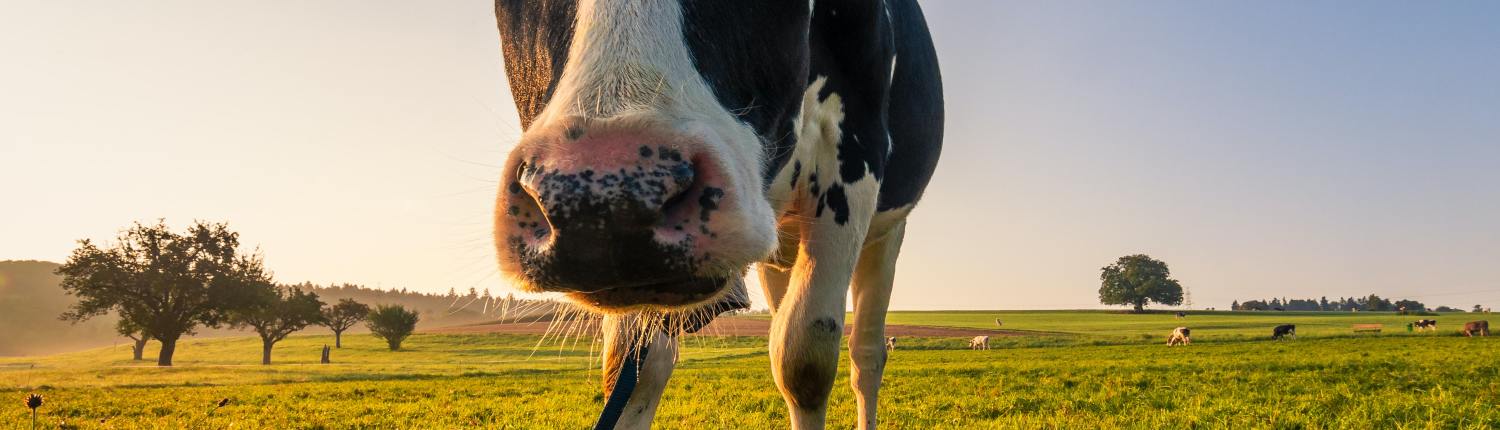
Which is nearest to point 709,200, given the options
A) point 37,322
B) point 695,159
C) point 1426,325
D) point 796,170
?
point 695,159

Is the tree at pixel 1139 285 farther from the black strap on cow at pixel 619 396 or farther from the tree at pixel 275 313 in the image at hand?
the black strap on cow at pixel 619 396

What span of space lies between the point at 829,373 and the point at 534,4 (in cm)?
184

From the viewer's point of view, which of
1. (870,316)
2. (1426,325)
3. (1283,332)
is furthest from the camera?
(1426,325)

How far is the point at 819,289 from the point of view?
3.07m

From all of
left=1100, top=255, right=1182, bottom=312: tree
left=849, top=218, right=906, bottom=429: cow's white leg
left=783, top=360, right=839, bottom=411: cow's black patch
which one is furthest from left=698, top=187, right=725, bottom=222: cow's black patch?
left=1100, top=255, right=1182, bottom=312: tree

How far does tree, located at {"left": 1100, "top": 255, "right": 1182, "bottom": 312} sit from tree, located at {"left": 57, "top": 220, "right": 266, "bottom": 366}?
9618 centimetres

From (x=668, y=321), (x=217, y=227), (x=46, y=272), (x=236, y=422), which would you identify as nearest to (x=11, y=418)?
(x=236, y=422)

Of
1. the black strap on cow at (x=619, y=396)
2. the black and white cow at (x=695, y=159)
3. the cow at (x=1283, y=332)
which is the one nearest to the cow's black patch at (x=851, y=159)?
the black and white cow at (x=695, y=159)

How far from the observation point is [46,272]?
176000 millimetres

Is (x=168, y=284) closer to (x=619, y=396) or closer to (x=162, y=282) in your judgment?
(x=162, y=282)

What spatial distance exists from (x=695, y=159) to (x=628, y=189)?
21 cm

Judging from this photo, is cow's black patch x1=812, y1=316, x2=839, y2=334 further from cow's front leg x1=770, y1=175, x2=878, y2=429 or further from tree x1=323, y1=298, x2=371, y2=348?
tree x1=323, y1=298, x2=371, y2=348

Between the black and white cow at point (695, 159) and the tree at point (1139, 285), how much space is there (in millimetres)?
112060

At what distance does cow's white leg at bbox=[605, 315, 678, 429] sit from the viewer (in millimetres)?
3326
